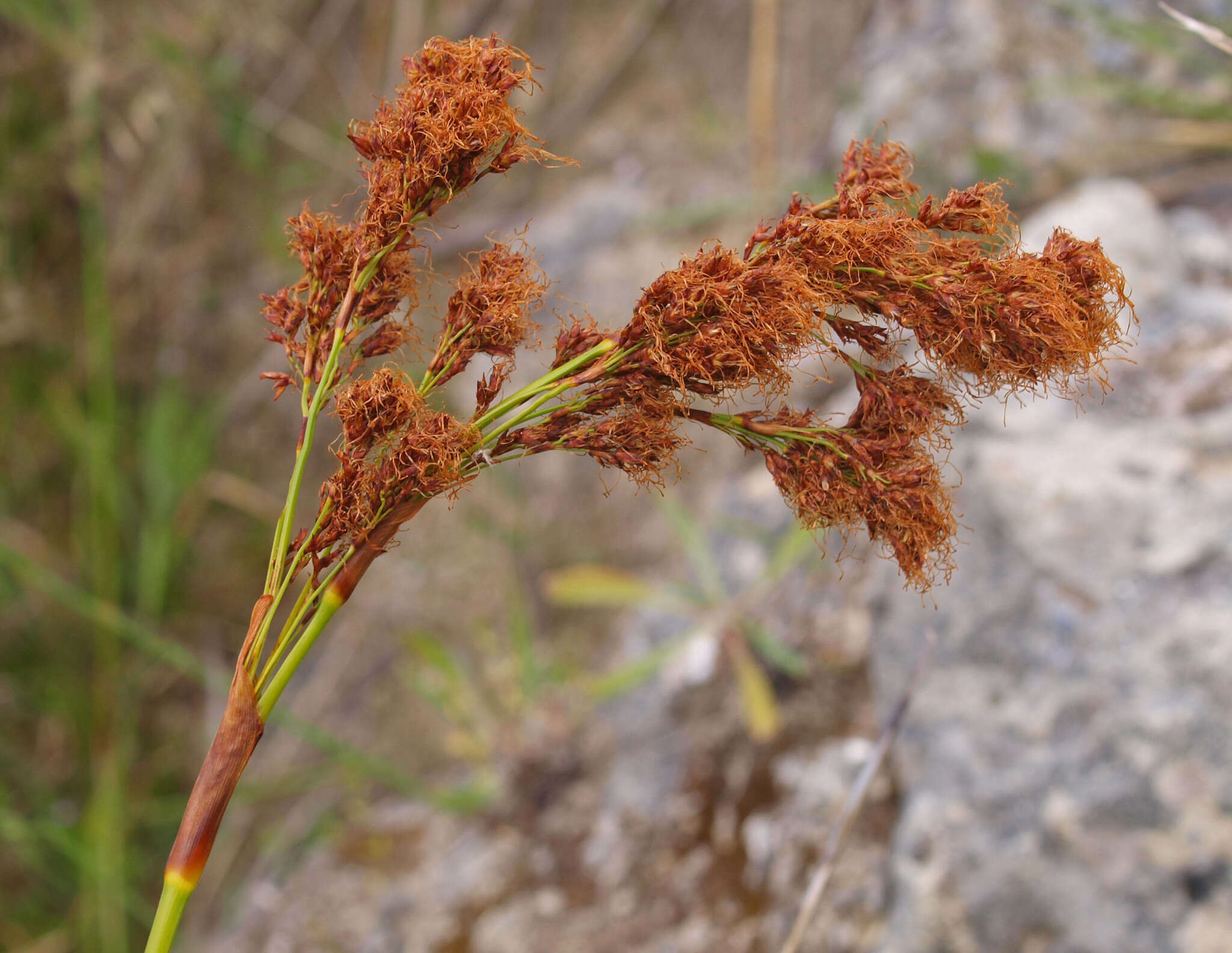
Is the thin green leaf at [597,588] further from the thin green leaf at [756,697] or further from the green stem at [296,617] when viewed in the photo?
the green stem at [296,617]

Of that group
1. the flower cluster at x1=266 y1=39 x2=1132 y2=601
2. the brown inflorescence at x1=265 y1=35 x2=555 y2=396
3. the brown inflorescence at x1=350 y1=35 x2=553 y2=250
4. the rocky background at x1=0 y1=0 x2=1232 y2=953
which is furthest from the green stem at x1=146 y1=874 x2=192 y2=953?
the rocky background at x1=0 y1=0 x2=1232 y2=953

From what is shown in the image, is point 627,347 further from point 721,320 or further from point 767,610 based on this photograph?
point 767,610

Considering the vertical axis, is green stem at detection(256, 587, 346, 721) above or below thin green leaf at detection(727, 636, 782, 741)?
below

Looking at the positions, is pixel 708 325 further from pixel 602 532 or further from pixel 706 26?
pixel 706 26

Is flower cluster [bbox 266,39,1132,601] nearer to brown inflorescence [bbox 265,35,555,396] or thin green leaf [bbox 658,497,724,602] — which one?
brown inflorescence [bbox 265,35,555,396]

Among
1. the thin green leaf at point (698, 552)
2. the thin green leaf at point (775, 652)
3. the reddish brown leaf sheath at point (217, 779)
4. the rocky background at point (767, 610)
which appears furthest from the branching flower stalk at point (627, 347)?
the thin green leaf at point (698, 552)


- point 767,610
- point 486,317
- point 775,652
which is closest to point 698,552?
point 767,610

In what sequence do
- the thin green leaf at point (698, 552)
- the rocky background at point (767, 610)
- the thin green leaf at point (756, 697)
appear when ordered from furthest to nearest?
the thin green leaf at point (698, 552) < the thin green leaf at point (756, 697) < the rocky background at point (767, 610)
